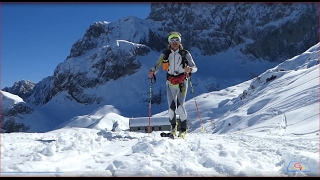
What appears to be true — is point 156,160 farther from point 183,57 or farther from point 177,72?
point 183,57

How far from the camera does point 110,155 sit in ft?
19.0

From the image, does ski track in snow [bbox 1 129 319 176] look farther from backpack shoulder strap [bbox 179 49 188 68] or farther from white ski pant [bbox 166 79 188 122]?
backpack shoulder strap [bbox 179 49 188 68]

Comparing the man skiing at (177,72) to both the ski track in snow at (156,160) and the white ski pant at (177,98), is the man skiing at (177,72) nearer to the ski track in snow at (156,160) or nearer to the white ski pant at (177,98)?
the white ski pant at (177,98)

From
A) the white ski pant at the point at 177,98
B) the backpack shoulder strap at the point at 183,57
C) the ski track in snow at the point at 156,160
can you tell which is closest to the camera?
the ski track in snow at the point at 156,160

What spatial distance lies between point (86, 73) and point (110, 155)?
Result: 199 m

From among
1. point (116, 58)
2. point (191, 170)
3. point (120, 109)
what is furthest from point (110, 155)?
point (116, 58)

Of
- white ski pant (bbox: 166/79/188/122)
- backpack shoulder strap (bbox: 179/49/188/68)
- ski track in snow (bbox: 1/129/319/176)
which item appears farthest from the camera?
white ski pant (bbox: 166/79/188/122)

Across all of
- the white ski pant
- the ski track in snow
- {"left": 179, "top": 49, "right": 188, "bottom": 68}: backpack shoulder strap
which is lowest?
the ski track in snow

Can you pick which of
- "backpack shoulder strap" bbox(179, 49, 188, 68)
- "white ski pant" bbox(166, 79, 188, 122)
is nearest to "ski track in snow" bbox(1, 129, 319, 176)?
"white ski pant" bbox(166, 79, 188, 122)

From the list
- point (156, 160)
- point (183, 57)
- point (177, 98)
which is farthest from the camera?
point (177, 98)

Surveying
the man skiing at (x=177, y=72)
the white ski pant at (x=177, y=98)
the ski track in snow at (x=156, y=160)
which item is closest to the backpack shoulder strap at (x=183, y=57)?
the man skiing at (x=177, y=72)

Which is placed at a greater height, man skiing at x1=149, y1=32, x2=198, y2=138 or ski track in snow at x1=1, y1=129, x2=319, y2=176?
man skiing at x1=149, y1=32, x2=198, y2=138

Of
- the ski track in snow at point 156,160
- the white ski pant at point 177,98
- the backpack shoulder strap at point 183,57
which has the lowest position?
the ski track in snow at point 156,160

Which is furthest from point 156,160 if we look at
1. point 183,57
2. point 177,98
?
point 183,57
